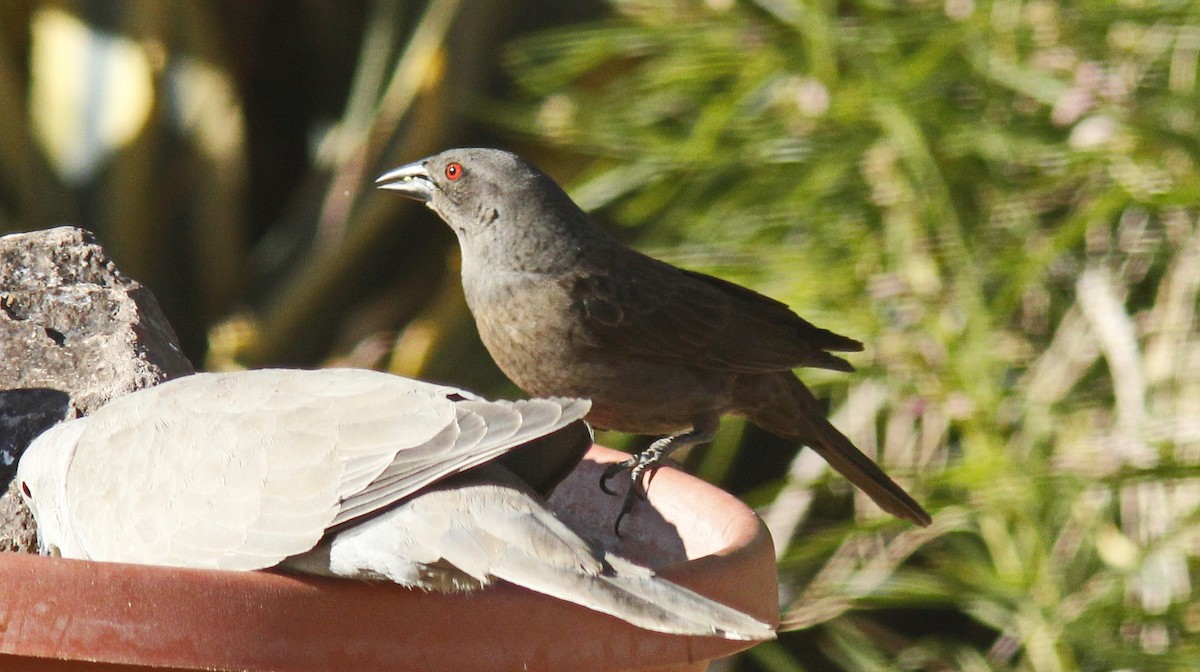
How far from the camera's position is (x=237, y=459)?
1.95 metres

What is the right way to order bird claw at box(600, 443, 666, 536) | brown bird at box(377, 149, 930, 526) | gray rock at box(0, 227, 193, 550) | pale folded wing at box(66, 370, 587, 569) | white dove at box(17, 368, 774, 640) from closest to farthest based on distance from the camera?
1. white dove at box(17, 368, 774, 640)
2. pale folded wing at box(66, 370, 587, 569)
3. gray rock at box(0, 227, 193, 550)
4. bird claw at box(600, 443, 666, 536)
5. brown bird at box(377, 149, 930, 526)

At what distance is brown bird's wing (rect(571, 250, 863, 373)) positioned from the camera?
10.3ft

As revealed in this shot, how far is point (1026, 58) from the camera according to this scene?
4250 mm

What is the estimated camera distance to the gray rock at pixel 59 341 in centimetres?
241

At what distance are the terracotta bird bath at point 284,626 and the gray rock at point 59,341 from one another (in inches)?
28.5

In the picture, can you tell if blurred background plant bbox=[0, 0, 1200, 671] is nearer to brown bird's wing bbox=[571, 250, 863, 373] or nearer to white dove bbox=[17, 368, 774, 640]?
brown bird's wing bbox=[571, 250, 863, 373]

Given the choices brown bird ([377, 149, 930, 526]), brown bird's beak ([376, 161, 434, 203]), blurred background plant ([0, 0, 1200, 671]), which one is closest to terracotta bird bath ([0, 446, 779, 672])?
brown bird ([377, 149, 930, 526])

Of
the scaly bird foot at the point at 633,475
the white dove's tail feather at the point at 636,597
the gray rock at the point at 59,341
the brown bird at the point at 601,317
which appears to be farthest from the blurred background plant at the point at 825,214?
the white dove's tail feather at the point at 636,597

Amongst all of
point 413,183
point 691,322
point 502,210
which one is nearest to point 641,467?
point 691,322

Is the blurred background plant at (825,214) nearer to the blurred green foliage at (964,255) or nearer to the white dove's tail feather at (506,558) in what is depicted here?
the blurred green foliage at (964,255)

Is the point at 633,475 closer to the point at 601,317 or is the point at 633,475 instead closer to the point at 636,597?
the point at 601,317

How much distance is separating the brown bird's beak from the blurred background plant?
1.31 m

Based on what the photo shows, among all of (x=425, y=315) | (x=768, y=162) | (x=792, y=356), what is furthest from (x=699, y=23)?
(x=792, y=356)

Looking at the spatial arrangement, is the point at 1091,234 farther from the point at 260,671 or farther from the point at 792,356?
the point at 260,671
